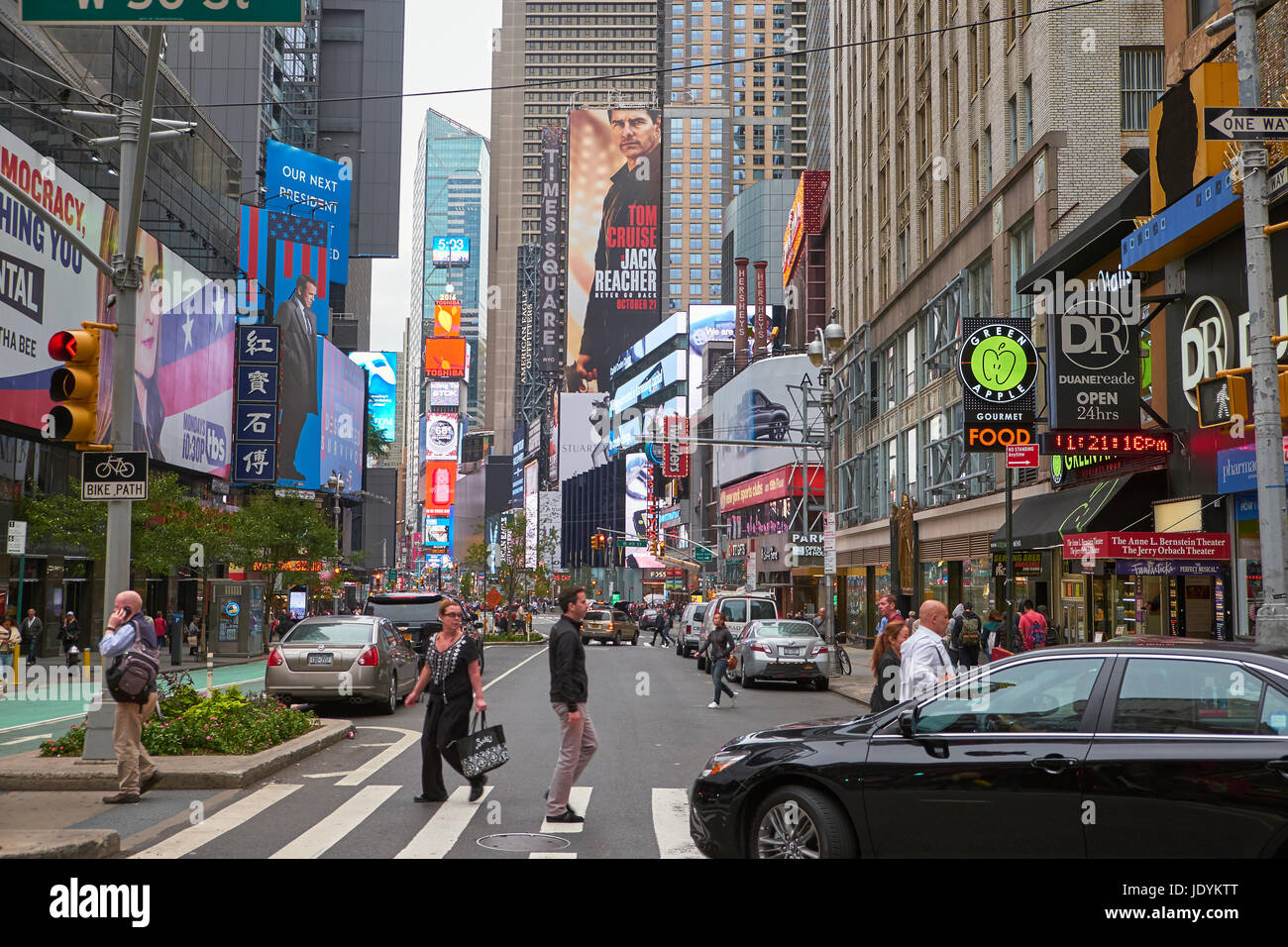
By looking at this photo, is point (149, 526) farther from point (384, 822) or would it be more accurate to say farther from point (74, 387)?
point (384, 822)

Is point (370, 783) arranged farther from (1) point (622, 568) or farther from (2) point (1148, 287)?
(1) point (622, 568)

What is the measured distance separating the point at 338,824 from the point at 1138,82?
87.1 feet

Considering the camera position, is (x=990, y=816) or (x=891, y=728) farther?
(x=891, y=728)

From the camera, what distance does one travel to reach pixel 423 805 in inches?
402

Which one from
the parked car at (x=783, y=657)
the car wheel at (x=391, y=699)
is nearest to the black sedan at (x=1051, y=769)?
the car wheel at (x=391, y=699)

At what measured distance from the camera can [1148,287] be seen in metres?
21.8

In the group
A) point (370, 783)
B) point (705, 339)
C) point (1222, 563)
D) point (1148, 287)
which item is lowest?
point (370, 783)

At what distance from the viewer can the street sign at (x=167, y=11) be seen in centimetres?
859

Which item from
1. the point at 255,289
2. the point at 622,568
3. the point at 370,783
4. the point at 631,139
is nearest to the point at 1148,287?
the point at 370,783

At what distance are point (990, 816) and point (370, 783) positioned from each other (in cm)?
694

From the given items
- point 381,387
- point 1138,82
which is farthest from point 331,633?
point 381,387

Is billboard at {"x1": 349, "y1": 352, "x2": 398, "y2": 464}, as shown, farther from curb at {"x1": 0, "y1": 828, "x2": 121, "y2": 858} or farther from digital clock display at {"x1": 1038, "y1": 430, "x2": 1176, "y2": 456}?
curb at {"x1": 0, "y1": 828, "x2": 121, "y2": 858}

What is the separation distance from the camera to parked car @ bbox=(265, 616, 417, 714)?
17.5 m

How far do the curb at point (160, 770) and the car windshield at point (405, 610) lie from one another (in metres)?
14.7
